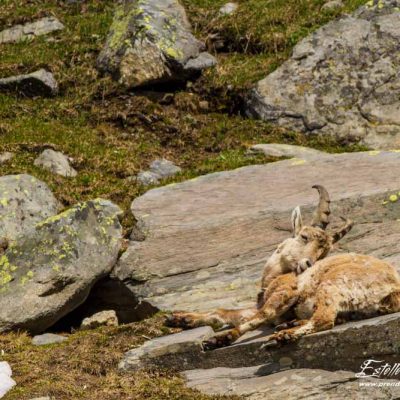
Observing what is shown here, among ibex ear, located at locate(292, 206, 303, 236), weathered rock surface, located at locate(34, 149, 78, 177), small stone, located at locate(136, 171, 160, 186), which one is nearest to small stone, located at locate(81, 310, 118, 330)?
ibex ear, located at locate(292, 206, 303, 236)

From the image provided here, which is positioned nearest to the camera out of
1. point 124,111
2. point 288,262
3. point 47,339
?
point 288,262

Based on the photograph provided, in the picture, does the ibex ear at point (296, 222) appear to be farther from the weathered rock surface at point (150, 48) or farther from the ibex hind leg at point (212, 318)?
the weathered rock surface at point (150, 48)

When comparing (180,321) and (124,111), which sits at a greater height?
(124,111)

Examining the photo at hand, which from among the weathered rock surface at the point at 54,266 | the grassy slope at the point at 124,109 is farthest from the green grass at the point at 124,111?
the weathered rock surface at the point at 54,266

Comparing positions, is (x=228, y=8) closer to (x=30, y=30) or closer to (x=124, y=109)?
(x=30, y=30)

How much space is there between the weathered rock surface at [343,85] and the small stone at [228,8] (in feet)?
13.3

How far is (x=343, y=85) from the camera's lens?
73.5 ft

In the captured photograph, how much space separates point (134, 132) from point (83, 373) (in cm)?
1167

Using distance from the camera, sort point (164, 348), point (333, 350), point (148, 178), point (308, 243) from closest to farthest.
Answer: point (333, 350) → point (164, 348) → point (308, 243) → point (148, 178)

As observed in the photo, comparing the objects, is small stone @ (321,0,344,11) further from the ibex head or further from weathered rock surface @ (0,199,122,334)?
the ibex head

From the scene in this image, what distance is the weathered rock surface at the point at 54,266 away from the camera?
13.6 metres

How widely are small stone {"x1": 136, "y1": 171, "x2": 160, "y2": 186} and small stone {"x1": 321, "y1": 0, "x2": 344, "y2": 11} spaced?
9774 millimetres

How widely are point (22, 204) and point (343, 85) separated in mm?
9992

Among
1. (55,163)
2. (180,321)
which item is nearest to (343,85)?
(55,163)
